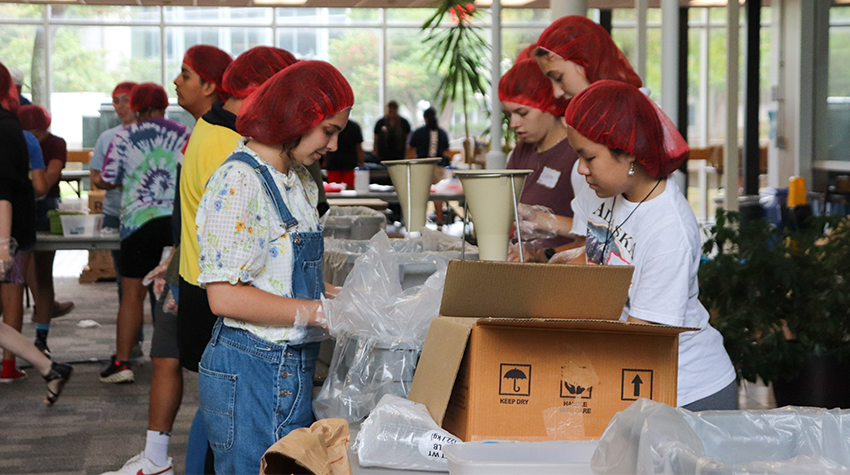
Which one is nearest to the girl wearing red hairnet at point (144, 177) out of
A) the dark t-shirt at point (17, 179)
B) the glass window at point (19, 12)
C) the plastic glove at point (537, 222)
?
the dark t-shirt at point (17, 179)

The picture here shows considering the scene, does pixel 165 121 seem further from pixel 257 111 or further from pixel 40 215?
pixel 257 111

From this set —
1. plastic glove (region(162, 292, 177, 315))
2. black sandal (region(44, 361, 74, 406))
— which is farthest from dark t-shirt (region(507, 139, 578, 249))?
black sandal (region(44, 361, 74, 406))

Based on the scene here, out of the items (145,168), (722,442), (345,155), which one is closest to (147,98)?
(145,168)

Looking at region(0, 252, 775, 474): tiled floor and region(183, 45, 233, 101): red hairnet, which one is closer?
region(183, 45, 233, 101): red hairnet

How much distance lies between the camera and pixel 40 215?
4859 millimetres

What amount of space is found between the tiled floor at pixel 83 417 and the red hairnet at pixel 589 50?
6.64ft

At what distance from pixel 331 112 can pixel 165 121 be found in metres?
2.55

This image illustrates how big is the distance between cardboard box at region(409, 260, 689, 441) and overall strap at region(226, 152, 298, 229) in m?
0.38

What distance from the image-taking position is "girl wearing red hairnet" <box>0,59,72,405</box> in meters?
3.29

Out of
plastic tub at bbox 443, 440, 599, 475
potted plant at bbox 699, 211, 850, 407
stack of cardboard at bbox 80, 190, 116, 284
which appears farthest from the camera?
stack of cardboard at bbox 80, 190, 116, 284

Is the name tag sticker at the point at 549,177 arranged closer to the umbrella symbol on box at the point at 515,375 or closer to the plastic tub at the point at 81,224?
the umbrella symbol on box at the point at 515,375

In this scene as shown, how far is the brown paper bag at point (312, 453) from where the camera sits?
42.4 inches

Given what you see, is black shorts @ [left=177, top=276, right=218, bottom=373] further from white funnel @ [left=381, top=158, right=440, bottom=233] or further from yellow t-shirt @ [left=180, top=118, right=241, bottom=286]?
white funnel @ [left=381, top=158, right=440, bottom=233]

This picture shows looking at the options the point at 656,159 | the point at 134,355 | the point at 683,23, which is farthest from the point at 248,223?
the point at 683,23
